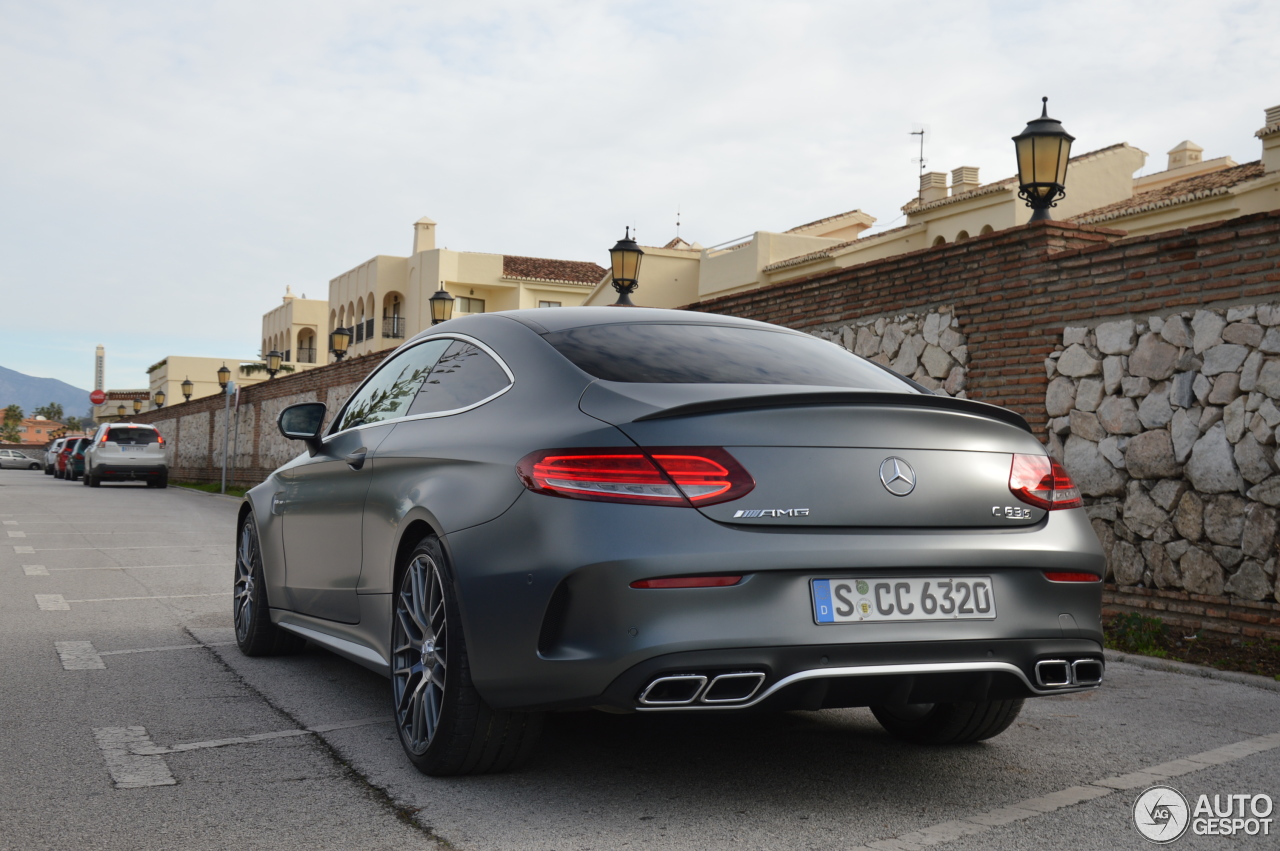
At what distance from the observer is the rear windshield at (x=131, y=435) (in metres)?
30.8

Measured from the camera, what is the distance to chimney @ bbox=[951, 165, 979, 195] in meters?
32.6

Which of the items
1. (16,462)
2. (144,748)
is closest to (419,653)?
(144,748)

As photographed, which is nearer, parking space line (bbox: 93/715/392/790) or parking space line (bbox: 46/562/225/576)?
parking space line (bbox: 93/715/392/790)

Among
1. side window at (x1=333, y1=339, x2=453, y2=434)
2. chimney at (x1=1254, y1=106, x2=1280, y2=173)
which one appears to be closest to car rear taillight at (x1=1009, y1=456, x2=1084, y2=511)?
side window at (x1=333, y1=339, x2=453, y2=434)

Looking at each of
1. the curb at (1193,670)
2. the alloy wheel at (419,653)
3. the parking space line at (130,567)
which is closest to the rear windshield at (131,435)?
the parking space line at (130,567)

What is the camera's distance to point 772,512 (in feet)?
10.3

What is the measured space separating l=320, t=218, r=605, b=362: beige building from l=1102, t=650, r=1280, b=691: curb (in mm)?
51590

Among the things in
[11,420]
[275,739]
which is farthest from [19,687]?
[11,420]

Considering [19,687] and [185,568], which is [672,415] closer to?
[19,687]

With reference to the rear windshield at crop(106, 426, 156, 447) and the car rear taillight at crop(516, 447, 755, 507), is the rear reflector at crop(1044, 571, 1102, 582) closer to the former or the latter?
the car rear taillight at crop(516, 447, 755, 507)

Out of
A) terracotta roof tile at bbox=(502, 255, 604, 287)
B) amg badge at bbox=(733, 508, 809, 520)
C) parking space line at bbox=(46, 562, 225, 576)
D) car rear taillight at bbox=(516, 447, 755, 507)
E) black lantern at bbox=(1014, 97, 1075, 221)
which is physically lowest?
parking space line at bbox=(46, 562, 225, 576)

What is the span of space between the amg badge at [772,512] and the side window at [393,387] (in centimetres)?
183

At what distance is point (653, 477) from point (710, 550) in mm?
246

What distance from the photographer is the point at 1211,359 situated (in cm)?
709
